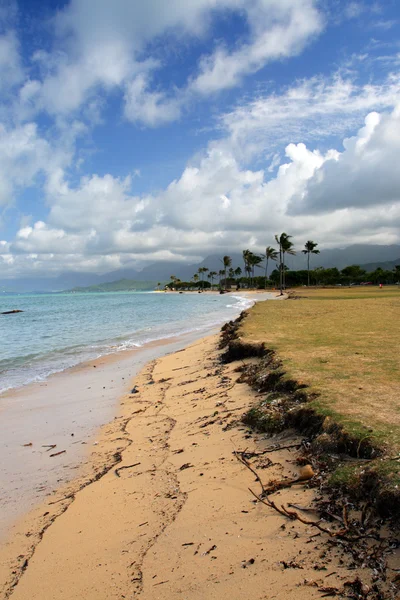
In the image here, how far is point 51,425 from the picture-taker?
903 centimetres

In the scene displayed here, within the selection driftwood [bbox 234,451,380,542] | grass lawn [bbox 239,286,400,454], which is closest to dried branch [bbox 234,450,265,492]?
driftwood [bbox 234,451,380,542]

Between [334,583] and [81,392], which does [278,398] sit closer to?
[334,583]

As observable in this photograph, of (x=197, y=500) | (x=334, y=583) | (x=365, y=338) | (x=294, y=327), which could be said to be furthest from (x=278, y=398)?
(x=294, y=327)

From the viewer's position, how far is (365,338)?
13000mm

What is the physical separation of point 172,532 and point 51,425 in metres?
5.93

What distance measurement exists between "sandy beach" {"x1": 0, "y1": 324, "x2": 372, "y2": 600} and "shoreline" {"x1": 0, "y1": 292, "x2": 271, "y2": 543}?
1.41ft

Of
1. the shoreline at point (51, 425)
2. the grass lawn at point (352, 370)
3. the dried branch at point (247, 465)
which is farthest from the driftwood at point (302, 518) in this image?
the shoreline at point (51, 425)

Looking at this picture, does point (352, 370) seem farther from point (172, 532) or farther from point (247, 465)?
point (172, 532)

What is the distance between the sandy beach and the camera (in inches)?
128

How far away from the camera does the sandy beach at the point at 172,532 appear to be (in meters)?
3.24

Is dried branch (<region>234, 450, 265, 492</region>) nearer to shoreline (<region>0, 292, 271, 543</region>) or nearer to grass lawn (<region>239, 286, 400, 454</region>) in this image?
grass lawn (<region>239, 286, 400, 454</region>)

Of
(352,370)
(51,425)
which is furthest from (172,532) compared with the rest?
(51,425)

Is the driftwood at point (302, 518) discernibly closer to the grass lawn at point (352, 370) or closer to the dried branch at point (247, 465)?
the dried branch at point (247, 465)

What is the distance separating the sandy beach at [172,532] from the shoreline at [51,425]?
429 mm
